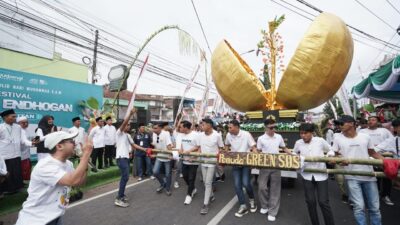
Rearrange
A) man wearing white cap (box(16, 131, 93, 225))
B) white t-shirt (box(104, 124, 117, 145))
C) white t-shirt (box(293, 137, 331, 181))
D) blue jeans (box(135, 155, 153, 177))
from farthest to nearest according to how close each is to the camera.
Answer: white t-shirt (box(104, 124, 117, 145)), blue jeans (box(135, 155, 153, 177)), white t-shirt (box(293, 137, 331, 181)), man wearing white cap (box(16, 131, 93, 225))

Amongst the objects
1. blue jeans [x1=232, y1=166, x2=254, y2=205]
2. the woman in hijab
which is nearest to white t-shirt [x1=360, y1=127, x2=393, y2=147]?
blue jeans [x1=232, y1=166, x2=254, y2=205]

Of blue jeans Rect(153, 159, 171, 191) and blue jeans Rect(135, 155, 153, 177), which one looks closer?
blue jeans Rect(153, 159, 171, 191)

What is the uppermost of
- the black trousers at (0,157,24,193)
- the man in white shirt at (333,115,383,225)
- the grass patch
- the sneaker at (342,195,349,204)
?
the man in white shirt at (333,115,383,225)

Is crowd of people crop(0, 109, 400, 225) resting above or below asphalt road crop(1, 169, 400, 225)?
above

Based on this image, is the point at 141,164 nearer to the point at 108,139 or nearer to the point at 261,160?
the point at 108,139

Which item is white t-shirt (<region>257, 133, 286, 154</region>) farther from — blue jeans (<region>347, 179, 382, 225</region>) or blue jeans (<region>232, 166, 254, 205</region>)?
blue jeans (<region>347, 179, 382, 225</region>)

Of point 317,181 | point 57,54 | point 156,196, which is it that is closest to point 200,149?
point 156,196

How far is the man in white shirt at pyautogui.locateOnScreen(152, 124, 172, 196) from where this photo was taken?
5.54m

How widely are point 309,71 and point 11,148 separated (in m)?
6.71

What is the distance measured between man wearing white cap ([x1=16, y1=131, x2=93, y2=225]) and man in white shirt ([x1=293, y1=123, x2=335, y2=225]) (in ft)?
9.40

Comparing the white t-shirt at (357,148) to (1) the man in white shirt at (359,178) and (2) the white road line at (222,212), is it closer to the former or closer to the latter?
(1) the man in white shirt at (359,178)

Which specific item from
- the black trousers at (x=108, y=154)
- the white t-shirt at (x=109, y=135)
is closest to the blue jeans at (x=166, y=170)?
the white t-shirt at (x=109, y=135)

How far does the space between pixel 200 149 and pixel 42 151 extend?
3.51 metres

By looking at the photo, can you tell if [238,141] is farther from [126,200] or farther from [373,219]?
[126,200]
